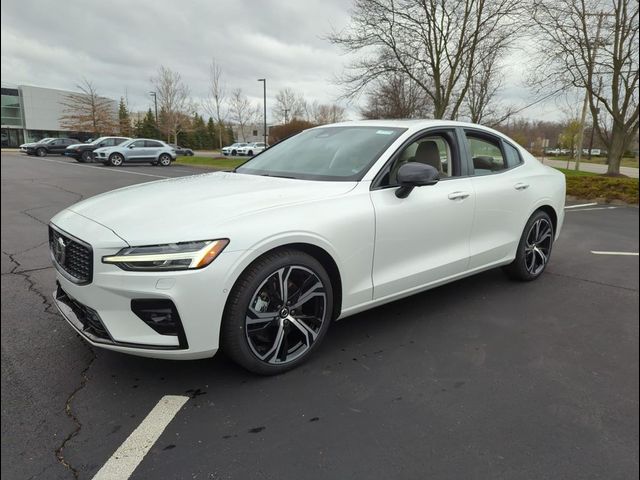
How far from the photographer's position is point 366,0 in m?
16.4

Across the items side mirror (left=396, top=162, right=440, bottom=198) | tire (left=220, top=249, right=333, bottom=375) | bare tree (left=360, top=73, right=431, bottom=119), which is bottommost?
tire (left=220, top=249, right=333, bottom=375)

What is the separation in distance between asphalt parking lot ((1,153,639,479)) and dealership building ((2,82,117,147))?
1.32m

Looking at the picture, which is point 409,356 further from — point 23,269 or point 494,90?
point 494,90

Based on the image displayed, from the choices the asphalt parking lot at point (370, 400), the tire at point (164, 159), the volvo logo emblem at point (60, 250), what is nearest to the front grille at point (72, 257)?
the volvo logo emblem at point (60, 250)

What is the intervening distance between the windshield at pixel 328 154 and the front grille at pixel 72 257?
1.47 meters

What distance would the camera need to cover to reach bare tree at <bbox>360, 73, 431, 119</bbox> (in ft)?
76.6

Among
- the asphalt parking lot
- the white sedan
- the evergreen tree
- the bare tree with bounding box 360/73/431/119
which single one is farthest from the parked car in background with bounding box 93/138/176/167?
the bare tree with bounding box 360/73/431/119

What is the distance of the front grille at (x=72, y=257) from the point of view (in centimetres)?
218

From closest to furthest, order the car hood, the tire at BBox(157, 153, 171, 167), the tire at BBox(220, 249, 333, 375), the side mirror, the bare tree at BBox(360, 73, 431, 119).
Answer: the car hood, the tire at BBox(220, 249, 333, 375), the side mirror, the tire at BBox(157, 153, 171, 167), the bare tree at BBox(360, 73, 431, 119)

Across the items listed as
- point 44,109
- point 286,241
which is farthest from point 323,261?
point 44,109

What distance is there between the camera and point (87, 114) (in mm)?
3781

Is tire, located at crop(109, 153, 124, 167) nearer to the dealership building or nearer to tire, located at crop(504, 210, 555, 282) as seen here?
the dealership building

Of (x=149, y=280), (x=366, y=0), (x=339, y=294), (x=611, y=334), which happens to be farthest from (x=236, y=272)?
(x=366, y=0)

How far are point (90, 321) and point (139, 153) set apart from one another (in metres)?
8.93
